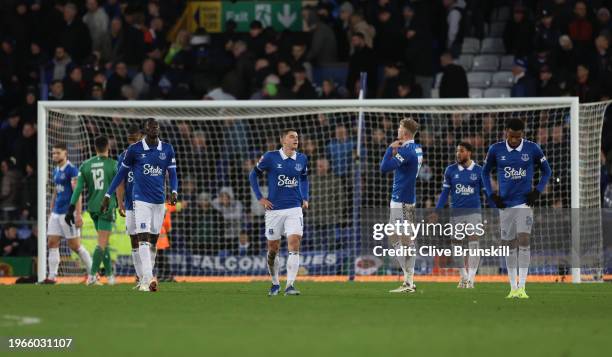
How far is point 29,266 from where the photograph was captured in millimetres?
22953

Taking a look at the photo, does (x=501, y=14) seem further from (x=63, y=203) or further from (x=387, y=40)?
(x=63, y=203)

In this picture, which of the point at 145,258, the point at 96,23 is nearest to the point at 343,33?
the point at 96,23

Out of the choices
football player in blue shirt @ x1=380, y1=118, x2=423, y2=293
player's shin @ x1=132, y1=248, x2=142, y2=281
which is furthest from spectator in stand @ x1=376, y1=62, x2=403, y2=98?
player's shin @ x1=132, y1=248, x2=142, y2=281

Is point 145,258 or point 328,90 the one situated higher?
point 328,90

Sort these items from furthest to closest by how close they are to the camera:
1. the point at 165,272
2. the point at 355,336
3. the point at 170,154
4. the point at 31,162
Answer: the point at 31,162
the point at 165,272
the point at 170,154
the point at 355,336

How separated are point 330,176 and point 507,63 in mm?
5538

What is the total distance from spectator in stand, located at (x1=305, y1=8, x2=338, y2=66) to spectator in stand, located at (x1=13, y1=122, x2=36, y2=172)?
580 centimetres

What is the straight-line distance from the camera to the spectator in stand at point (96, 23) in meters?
27.7

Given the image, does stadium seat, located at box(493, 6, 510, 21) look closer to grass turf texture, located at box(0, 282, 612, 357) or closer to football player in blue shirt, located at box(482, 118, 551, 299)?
grass turf texture, located at box(0, 282, 612, 357)

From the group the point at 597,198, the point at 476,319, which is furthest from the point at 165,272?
the point at 476,319

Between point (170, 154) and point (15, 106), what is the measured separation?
10.4m

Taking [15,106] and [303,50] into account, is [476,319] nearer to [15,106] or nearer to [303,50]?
[303,50]

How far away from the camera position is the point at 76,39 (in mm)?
27125

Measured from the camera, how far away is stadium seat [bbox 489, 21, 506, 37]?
1061 inches
